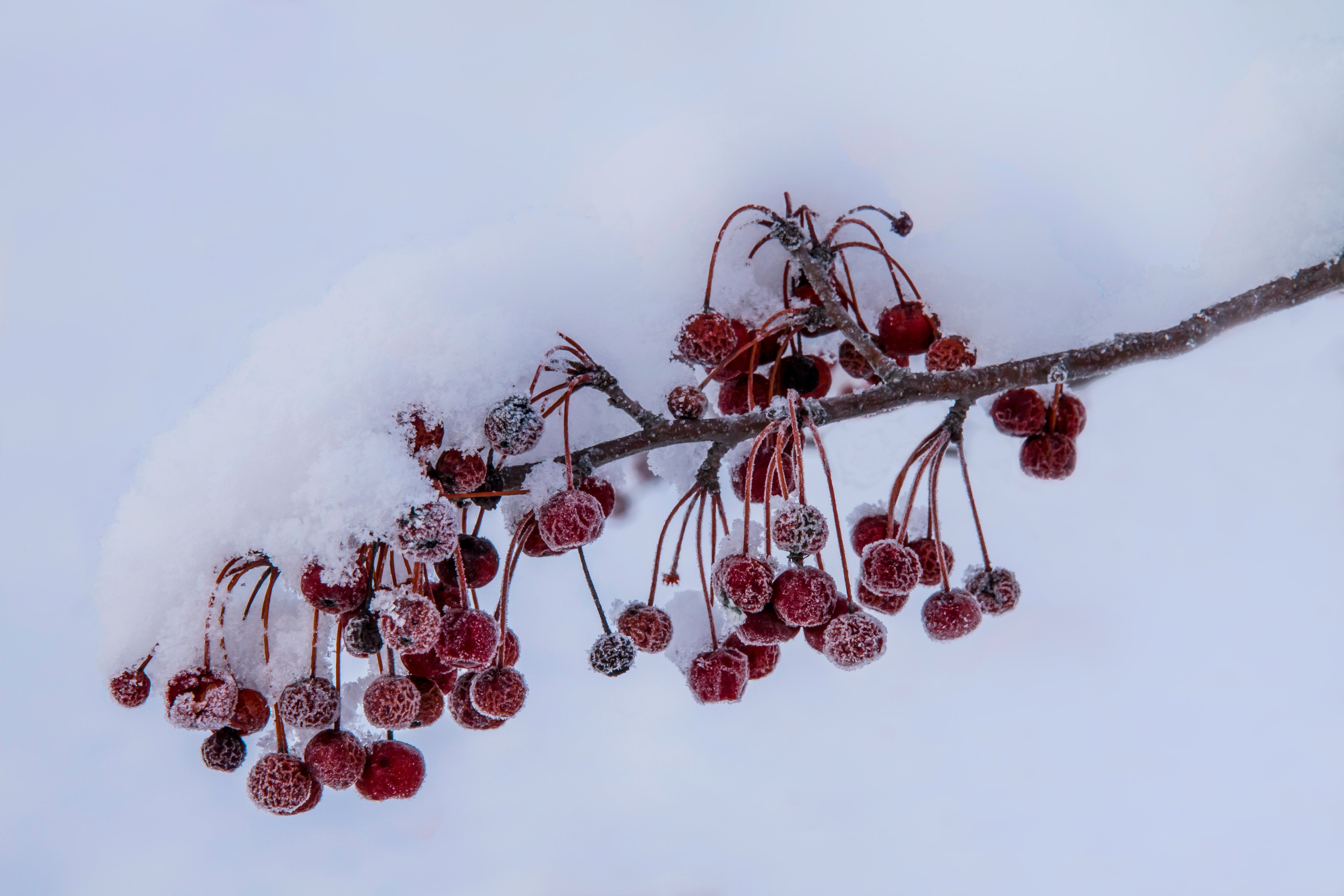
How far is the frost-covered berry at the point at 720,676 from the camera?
99cm

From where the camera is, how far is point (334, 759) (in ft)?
3.00

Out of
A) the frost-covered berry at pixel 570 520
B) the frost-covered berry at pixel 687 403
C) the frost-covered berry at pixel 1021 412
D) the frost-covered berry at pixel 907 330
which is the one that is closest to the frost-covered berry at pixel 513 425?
the frost-covered berry at pixel 570 520

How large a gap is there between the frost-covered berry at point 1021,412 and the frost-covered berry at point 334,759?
968 millimetres

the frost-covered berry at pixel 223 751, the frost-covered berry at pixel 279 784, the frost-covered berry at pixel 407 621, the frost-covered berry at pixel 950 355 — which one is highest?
the frost-covered berry at pixel 950 355

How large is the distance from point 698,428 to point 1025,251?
21.1 inches

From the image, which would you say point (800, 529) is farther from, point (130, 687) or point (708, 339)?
point (130, 687)

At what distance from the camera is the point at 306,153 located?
1.12 metres

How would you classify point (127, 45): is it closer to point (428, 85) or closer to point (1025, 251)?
point (428, 85)

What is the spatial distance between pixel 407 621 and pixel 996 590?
2.63 feet

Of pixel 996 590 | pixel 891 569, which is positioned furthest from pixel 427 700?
pixel 996 590

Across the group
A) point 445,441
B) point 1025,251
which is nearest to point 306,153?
point 445,441

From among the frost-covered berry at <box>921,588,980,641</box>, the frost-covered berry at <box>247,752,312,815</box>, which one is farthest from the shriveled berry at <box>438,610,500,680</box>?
the frost-covered berry at <box>921,588,980,641</box>

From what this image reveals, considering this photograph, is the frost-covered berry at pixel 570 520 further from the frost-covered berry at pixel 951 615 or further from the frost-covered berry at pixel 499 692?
the frost-covered berry at pixel 951 615

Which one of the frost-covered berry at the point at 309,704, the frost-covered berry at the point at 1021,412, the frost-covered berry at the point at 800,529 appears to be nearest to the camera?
the frost-covered berry at the point at 800,529
